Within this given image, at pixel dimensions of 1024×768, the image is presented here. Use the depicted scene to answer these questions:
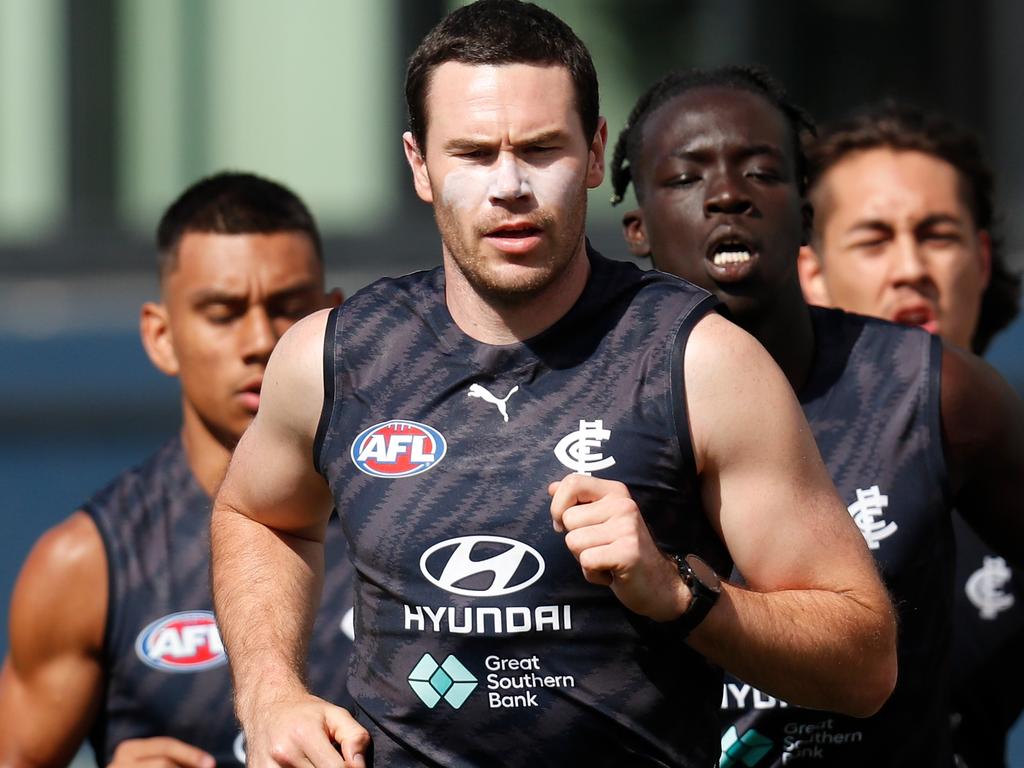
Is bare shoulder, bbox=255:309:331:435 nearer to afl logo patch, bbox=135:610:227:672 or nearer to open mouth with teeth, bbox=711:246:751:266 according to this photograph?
open mouth with teeth, bbox=711:246:751:266

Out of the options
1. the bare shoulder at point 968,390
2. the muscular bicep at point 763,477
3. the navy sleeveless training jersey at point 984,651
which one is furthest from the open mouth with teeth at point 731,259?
the navy sleeveless training jersey at point 984,651

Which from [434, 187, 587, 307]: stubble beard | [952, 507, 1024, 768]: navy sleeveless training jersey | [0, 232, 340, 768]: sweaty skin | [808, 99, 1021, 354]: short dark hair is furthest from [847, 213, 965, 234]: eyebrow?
[434, 187, 587, 307]: stubble beard

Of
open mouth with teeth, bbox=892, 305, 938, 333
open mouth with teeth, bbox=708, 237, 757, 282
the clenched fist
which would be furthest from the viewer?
open mouth with teeth, bbox=892, 305, 938, 333

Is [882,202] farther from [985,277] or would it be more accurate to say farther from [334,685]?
[334,685]

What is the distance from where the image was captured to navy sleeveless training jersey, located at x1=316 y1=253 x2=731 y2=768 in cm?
271

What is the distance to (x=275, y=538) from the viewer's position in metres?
3.13

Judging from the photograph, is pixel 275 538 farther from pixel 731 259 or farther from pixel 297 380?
pixel 731 259

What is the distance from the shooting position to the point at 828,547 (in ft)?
8.85

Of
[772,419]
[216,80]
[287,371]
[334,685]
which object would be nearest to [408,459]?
[287,371]

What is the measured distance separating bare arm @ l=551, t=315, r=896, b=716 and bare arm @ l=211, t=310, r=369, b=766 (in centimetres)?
63

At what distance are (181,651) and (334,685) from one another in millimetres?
353

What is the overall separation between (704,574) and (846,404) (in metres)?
0.99

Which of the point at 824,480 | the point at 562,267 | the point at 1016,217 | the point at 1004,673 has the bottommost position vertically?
the point at 1004,673

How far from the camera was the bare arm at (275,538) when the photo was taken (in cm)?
289
